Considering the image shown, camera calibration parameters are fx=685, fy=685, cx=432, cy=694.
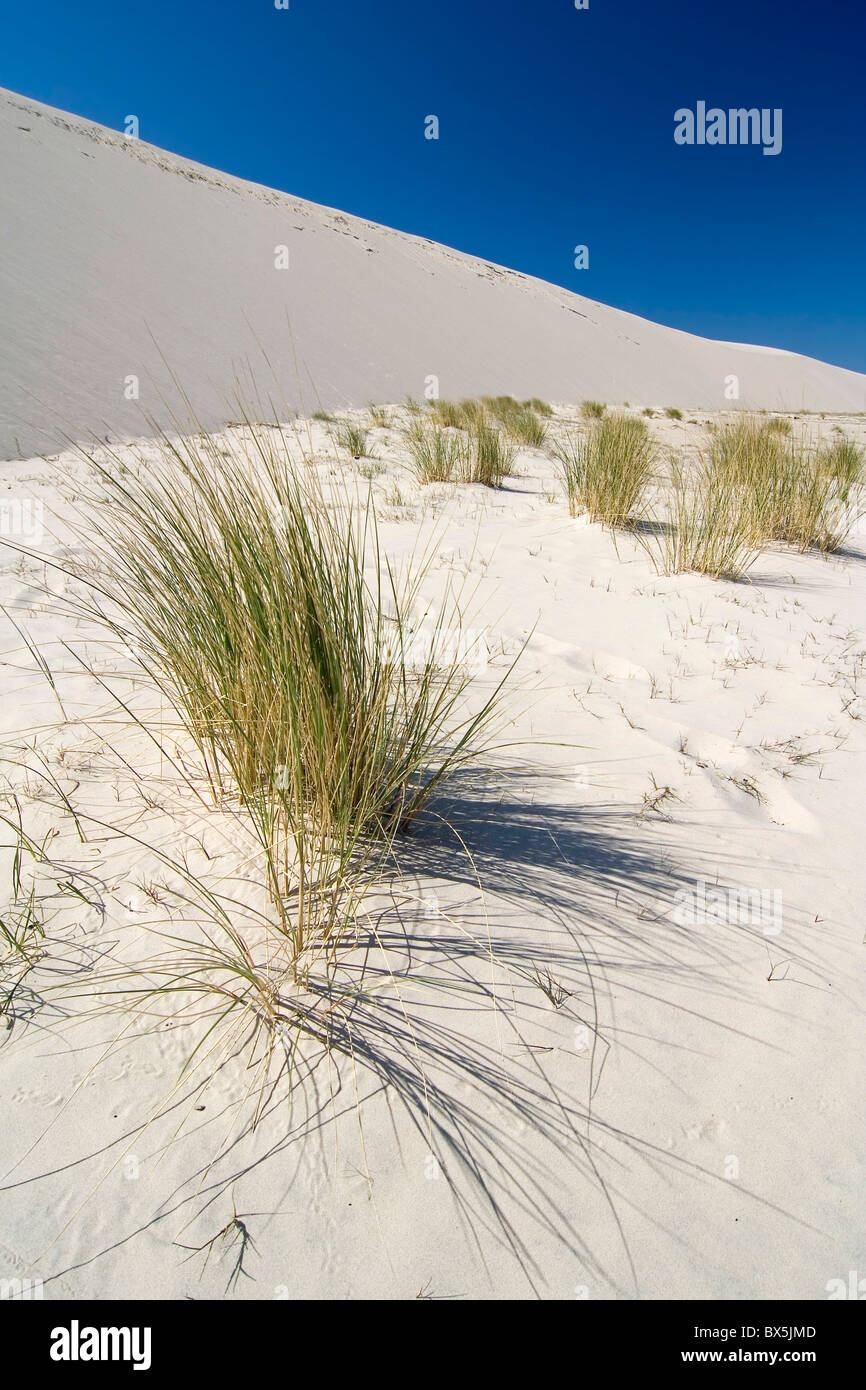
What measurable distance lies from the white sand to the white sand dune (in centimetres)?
447

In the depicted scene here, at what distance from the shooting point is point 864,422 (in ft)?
44.1

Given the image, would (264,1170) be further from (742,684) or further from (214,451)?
(742,684)

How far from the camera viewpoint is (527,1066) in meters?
1.07

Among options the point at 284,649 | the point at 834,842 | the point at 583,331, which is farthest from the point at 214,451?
the point at 583,331

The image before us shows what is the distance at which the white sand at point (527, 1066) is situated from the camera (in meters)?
0.87

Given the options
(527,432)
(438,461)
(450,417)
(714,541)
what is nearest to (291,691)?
(714,541)

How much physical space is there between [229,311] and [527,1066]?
16.7 m

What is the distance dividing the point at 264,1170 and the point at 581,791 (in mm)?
1082

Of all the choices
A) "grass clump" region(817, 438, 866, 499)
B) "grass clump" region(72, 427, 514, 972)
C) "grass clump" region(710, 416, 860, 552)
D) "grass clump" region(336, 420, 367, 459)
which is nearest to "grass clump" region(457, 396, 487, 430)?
"grass clump" region(336, 420, 367, 459)

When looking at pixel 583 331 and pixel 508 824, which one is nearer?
pixel 508 824

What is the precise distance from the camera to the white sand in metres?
0.87
